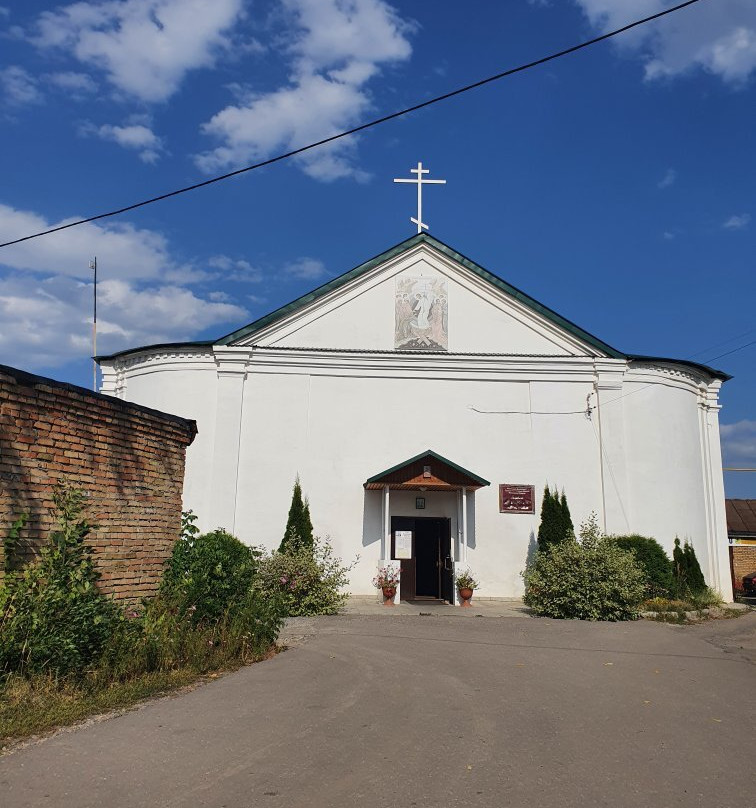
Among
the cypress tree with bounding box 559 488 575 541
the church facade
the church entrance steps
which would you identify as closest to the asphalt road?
the church entrance steps

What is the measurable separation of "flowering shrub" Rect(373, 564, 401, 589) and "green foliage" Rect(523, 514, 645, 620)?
3589 mm

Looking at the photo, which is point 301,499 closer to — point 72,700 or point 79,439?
point 79,439

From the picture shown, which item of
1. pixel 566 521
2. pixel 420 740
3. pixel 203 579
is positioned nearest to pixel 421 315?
pixel 566 521

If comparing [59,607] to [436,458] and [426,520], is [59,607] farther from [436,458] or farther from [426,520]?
[426,520]

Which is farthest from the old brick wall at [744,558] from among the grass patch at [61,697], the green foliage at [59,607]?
the green foliage at [59,607]

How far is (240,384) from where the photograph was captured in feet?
68.0

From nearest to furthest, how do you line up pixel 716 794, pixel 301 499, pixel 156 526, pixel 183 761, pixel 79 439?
1. pixel 716 794
2. pixel 183 761
3. pixel 79 439
4. pixel 156 526
5. pixel 301 499

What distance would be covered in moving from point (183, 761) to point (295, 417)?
15.5 m

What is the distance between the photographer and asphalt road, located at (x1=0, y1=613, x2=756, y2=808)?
4.71 meters

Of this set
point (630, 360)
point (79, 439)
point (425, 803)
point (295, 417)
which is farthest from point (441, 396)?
point (425, 803)

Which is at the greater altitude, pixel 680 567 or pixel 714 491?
pixel 714 491

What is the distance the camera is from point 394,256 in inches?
848

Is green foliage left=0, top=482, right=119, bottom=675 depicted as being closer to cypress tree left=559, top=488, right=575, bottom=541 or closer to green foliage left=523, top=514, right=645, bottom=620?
green foliage left=523, top=514, right=645, bottom=620

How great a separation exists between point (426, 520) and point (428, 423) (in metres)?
2.71
